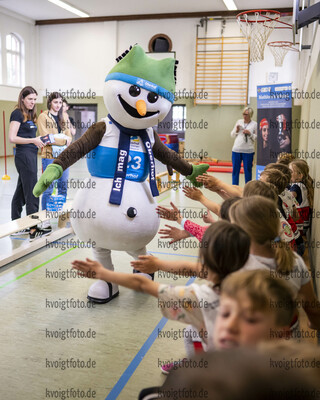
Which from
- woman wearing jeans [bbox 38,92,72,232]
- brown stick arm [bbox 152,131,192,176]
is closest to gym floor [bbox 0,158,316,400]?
brown stick arm [bbox 152,131,192,176]

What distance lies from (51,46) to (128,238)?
14.7 metres

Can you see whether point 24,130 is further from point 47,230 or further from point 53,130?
point 47,230

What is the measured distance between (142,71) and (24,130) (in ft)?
7.06

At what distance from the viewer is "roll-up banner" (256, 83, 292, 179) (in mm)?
7355

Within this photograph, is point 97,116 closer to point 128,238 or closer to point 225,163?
point 225,163

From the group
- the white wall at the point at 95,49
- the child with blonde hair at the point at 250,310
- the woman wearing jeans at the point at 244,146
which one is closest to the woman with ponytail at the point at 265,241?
the child with blonde hair at the point at 250,310

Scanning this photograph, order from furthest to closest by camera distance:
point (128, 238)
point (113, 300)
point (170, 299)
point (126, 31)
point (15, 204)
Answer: point (126, 31), point (15, 204), point (113, 300), point (128, 238), point (170, 299)

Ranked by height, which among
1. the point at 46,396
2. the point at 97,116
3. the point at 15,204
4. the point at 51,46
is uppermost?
the point at 51,46

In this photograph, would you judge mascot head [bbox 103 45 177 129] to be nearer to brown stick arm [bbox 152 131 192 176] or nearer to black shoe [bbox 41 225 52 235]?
brown stick arm [bbox 152 131 192 176]

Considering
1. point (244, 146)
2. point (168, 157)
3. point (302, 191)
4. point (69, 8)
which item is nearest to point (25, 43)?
point (69, 8)

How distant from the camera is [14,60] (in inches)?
609

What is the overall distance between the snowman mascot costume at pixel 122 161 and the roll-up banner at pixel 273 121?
4.26 metres

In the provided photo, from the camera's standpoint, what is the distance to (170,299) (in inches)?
65.0

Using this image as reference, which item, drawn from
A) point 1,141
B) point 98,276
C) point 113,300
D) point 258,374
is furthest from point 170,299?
point 1,141
